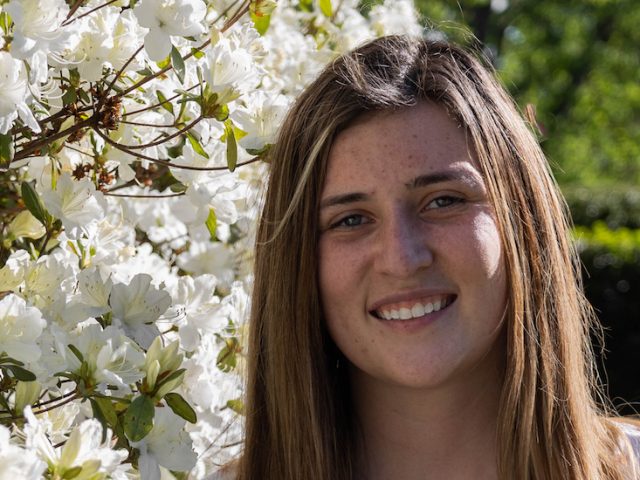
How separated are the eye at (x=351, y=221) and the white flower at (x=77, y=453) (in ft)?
2.25

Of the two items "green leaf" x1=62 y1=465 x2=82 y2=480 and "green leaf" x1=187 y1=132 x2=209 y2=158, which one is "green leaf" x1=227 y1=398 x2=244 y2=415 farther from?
"green leaf" x1=62 y1=465 x2=82 y2=480

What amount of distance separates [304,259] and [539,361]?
0.46 meters

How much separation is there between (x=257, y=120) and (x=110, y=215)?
466 millimetres

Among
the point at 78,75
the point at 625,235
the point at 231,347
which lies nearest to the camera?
the point at 78,75

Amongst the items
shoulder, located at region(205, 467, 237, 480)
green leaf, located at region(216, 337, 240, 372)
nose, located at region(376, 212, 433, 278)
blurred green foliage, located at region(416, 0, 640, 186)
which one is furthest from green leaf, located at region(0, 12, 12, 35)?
blurred green foliage, located at region(416, 0, 640, 186)

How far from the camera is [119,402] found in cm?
142

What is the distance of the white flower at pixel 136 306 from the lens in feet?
4.92

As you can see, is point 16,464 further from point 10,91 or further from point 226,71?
point 226,71

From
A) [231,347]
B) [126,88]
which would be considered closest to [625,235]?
[231,347]

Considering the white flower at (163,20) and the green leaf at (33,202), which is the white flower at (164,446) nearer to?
the green leaf at (33,202)

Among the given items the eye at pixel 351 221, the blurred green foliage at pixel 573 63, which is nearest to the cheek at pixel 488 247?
the eye at pixel 351 221

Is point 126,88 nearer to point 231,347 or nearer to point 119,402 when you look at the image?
point 119,402

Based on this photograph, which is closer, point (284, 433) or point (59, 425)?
point (59, 425)

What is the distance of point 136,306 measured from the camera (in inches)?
59.3
